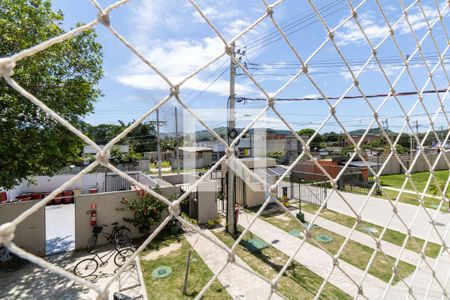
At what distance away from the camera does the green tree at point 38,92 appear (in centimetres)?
366

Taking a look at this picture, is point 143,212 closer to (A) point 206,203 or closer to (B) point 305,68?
(A) point 206,203

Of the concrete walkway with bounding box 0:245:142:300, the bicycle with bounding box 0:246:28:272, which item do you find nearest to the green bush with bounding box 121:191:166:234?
the concrete walkway with bounding box 0:245:142:300

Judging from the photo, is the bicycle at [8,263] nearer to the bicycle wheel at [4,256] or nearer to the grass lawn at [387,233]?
the bicycle wheel at [4,256]

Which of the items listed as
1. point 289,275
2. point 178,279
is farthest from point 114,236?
point 289,275

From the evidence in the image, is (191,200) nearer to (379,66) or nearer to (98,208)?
(98,208)

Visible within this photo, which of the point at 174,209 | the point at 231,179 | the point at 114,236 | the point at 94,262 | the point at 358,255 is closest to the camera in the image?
the point at 174,209

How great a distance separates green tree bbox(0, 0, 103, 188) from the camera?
3660 mm

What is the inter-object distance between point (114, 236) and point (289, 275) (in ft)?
13.3

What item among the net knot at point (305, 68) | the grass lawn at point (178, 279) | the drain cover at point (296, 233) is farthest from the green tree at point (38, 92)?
the drain cover at point (296, 233)

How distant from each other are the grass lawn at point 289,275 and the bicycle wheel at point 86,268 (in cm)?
284

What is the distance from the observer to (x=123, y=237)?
5.90 m

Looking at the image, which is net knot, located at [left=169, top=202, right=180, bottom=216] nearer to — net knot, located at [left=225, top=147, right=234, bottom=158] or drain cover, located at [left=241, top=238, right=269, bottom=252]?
net knot, located at [left=225, top=147, right=234, bottom=158]

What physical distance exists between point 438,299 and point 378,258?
1.39 m

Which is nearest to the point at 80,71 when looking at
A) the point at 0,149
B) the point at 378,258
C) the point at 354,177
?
the point at 0,149
